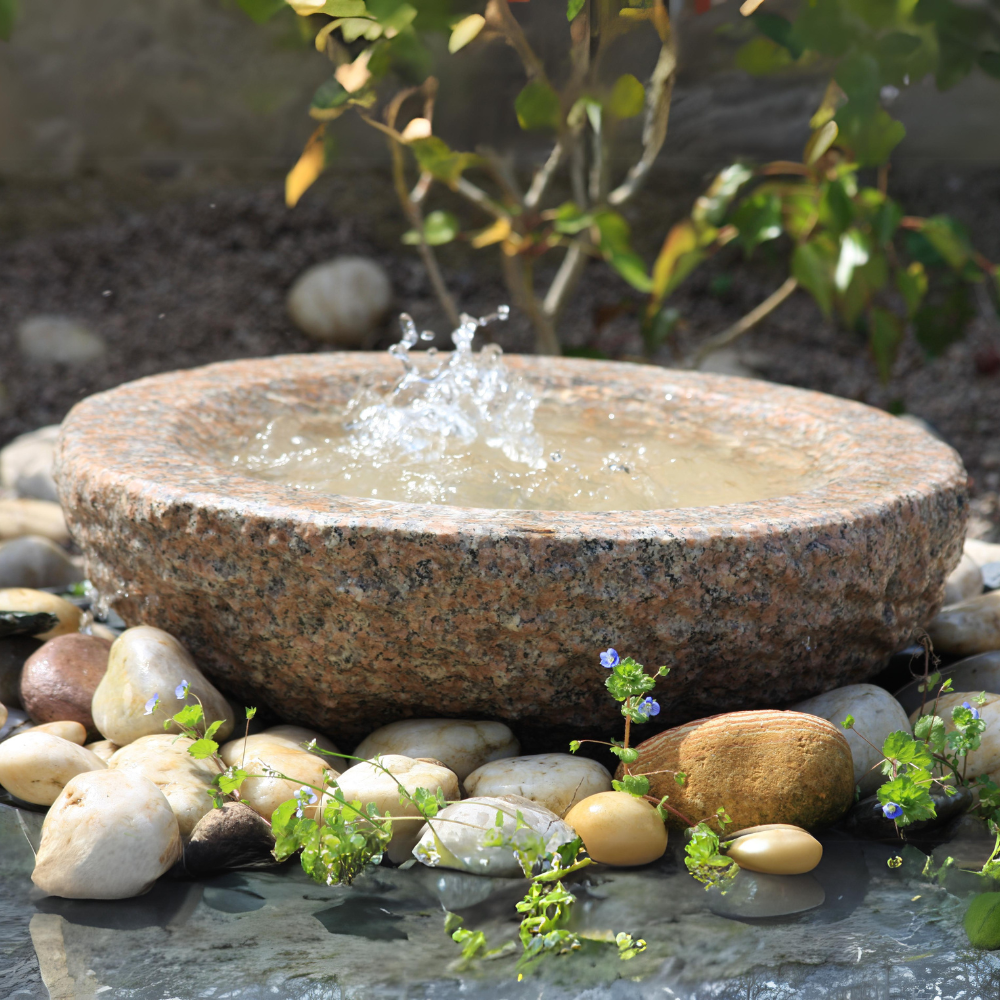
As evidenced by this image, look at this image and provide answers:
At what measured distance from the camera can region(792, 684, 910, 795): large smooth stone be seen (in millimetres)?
1877

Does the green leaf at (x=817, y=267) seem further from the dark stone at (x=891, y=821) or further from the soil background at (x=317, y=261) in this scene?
the dark stone at (x=891, y=821)

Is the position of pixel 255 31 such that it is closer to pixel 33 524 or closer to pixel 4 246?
pixel 4 246

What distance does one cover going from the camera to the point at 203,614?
1.91 metres

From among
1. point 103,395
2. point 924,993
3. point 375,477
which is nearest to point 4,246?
point 103,395

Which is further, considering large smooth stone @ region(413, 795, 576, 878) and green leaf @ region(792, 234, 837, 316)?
green leaf @ region(792, 234, 837, 316)

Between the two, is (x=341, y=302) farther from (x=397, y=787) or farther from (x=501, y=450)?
(x=397, y=787)

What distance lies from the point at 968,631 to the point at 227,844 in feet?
5.36

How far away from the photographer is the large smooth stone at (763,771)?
1.69 m

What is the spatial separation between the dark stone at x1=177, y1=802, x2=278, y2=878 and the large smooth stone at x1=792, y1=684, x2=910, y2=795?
3.17 feet

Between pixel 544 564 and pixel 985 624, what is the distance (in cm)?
122

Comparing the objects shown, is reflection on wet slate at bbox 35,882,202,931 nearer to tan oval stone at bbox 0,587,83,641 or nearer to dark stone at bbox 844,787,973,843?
tan oval stone at bbox 0,587,83,641

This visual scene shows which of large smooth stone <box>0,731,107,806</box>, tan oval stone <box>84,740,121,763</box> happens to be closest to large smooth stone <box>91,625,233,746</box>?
tan oval stone <box>84,740,121,763</box>

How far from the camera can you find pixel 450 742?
186 cm

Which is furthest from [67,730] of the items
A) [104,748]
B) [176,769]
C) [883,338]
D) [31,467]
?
[883,338]
